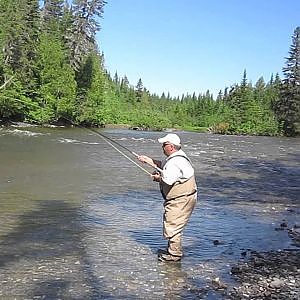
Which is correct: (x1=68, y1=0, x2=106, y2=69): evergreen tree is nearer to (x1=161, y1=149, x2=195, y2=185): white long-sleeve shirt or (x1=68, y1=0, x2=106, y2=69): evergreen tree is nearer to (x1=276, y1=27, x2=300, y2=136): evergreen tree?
(x1=276, y1=27, x2=300, y2=136): evergreen tree

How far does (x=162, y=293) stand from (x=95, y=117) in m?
56.6

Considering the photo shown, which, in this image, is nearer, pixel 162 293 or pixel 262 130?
pixel 162 293

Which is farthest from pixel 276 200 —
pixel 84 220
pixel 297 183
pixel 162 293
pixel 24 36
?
pixel 24 36

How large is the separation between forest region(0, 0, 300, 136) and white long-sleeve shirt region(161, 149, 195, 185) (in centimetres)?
4434

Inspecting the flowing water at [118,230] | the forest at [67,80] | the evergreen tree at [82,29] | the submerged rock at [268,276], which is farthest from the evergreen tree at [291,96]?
the submerged rock at [268,276]

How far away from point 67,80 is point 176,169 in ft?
176

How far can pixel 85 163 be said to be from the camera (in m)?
23.9

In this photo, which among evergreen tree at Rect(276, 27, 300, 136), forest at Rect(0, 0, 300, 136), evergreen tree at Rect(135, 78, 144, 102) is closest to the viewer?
forest at Rect(0, 0, 300, 136)

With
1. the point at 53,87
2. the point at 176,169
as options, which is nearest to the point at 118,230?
the point at 176,169

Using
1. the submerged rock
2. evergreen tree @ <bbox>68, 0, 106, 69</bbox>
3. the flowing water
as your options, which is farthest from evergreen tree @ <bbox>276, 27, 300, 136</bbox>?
the submerged rock

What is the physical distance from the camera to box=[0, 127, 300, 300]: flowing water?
735 centimetres

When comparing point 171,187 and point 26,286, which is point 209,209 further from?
point 26,286

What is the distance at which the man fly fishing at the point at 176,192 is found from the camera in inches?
329

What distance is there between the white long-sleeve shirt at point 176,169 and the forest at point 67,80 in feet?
145
